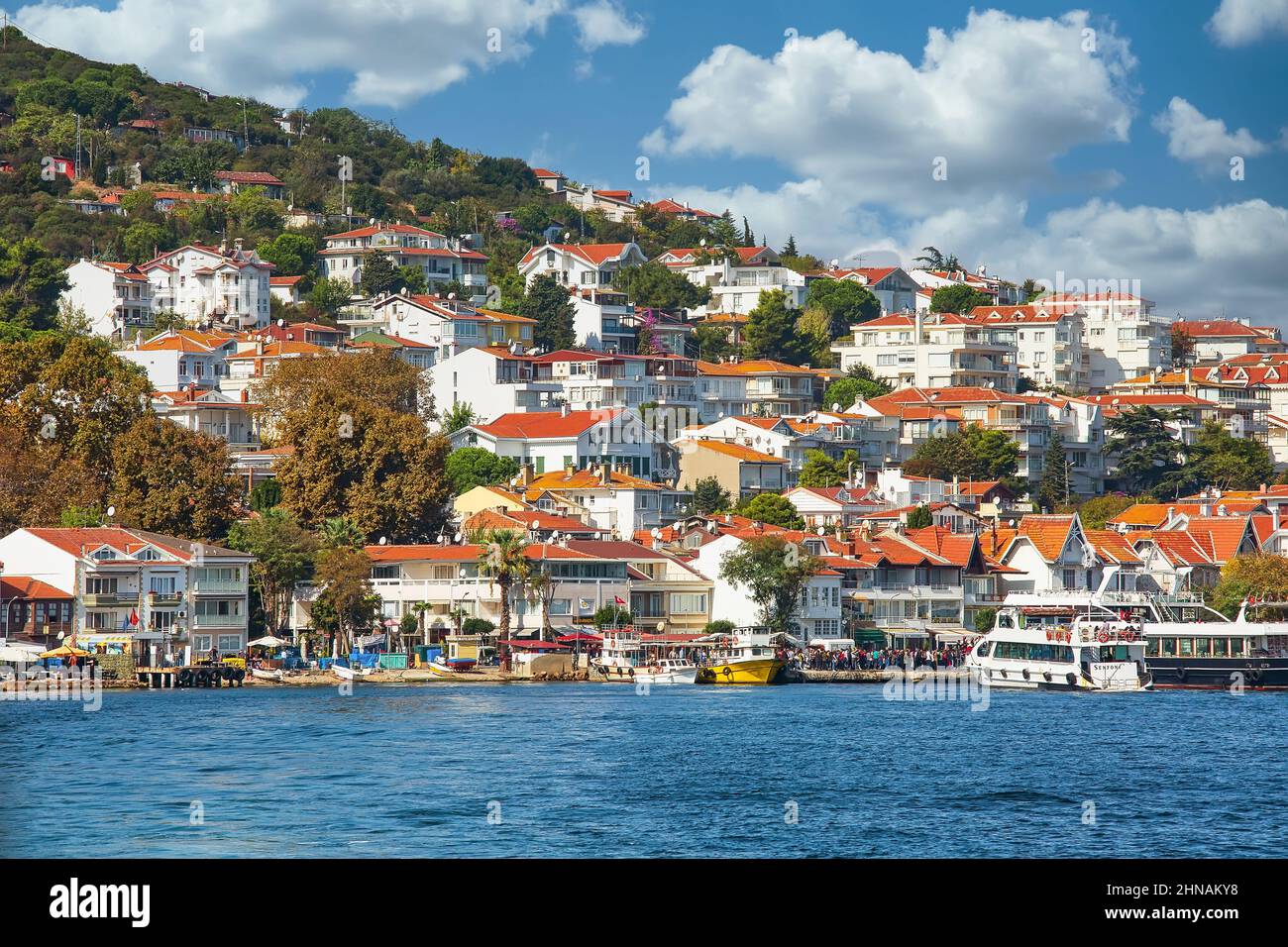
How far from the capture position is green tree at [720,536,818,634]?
74938 millimetres

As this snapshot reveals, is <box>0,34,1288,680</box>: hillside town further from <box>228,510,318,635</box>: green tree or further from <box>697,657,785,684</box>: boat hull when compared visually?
<box>697,657,785,684</box>: boat hull

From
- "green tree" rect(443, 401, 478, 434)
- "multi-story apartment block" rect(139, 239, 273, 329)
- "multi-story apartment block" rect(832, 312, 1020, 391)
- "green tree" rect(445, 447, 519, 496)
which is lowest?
"green tree" rect(445, 447, 519, 496)

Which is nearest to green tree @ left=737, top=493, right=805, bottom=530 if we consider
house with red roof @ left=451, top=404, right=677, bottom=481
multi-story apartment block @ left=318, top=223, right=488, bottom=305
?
house with red roof @ left=451, top=404, right=677, bottom=481

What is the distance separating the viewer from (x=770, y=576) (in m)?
74.9

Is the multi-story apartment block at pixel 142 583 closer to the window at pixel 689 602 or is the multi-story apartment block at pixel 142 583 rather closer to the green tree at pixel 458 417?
the window at pixel 689 602

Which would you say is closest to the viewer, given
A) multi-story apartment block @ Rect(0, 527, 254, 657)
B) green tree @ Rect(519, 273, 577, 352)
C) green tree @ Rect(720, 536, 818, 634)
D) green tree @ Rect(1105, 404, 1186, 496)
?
multi-story apartment block @ Rect(0, 527, 254, 657)

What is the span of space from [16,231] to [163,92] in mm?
51354

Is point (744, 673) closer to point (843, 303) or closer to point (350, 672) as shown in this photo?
point (350, 672)

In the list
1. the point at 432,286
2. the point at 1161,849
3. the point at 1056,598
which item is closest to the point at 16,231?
the point at 432,286

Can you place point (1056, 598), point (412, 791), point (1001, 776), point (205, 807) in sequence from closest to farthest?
point (205, 807)
point (412, 791)
point (1001, 776)
point (1056, 598)

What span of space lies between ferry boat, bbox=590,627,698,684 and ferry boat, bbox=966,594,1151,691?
11.6 metres

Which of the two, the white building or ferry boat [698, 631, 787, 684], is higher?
the white building
